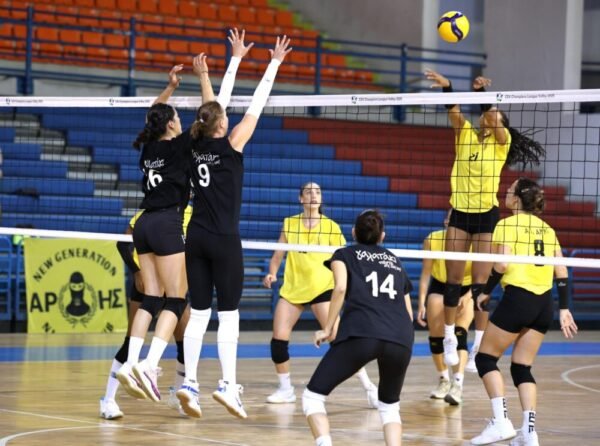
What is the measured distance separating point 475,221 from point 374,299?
384 centimetres

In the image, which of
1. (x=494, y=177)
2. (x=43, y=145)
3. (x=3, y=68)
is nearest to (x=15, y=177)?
(x=43, y=145)

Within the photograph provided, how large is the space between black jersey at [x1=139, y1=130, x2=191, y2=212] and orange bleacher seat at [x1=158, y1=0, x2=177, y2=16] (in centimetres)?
1344

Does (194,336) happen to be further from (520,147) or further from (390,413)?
(520,147)

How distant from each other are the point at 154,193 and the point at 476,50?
50.8 ft

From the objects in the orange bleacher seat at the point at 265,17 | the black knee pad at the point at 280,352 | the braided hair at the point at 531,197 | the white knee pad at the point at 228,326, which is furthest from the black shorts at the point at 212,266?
the orange bleacher seat at the point at 265,17

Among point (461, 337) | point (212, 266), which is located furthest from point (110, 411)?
point (461, 337)

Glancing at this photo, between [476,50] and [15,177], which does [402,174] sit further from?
[15,177]

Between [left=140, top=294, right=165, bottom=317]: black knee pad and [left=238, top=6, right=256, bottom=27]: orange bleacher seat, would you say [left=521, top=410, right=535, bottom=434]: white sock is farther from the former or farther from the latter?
[left=238, top=6, right=256, bottom=27]: orange bleacher seat

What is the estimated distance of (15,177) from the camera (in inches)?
662

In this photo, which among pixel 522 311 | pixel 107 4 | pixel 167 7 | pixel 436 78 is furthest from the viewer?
pixel 167 7

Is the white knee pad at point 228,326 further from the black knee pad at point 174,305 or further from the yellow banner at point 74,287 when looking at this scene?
the yellow banner at point 74,287

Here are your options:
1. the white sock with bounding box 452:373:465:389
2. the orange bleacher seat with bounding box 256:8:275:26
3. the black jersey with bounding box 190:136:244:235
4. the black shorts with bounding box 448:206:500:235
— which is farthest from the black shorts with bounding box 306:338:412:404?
the orange bleacher seat with bounding box 256:8:275:26

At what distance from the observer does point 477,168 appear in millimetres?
10383

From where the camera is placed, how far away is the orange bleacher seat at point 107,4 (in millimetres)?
20750
